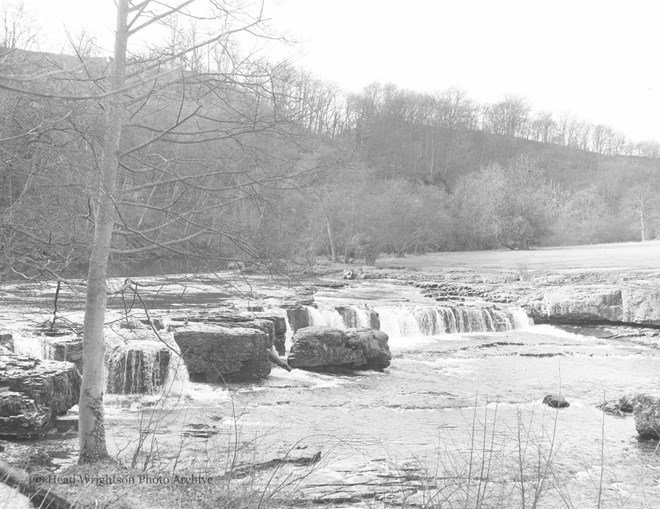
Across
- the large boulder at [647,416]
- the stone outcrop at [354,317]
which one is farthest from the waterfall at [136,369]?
the large boulder at [647,416]

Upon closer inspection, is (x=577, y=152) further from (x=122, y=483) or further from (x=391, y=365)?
(x=122, y=483)

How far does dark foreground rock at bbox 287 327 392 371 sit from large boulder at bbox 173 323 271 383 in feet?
3.42

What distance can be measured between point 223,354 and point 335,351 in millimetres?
2596

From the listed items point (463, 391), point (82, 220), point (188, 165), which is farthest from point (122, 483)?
point (463, 391)

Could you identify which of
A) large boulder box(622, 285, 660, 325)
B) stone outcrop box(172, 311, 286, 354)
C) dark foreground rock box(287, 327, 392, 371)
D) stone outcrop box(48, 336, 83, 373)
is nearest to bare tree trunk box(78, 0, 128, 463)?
stone outcrop box(48, 336, 83, 373)

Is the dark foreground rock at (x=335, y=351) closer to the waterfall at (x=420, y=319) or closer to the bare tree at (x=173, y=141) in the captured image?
the waterfall at (x=420, y=319)

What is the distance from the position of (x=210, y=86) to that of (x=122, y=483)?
3.08m

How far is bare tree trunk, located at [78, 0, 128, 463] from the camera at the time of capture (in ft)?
17.1

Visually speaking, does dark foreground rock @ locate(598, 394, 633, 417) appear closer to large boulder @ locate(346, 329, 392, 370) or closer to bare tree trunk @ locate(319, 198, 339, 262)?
large boulder @ locate(346, 329, 392, 370)

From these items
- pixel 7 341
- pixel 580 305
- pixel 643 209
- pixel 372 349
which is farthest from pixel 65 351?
pixel 643 209

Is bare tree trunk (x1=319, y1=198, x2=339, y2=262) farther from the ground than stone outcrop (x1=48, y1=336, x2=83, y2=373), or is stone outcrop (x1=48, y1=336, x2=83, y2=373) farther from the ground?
bare tree trunk (x1=319, y1=198, x2=339, y2=262)

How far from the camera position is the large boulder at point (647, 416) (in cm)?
890

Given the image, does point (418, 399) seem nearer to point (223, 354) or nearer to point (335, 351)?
point (335, 351)

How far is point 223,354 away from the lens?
12.9 m
